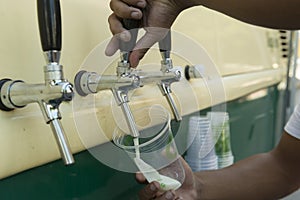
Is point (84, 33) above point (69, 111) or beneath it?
above

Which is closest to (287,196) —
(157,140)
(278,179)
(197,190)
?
(278,179)

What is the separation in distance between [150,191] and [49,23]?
34 centimetres

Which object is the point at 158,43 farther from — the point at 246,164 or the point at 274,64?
the point at 274,64

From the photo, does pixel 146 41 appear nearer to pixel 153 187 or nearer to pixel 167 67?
pixel 167 67

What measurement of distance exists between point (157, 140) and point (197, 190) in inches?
13.5

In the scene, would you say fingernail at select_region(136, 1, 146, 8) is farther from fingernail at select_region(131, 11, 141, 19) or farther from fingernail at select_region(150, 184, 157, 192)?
fingernail at select_region(150, 184, 157, 192)

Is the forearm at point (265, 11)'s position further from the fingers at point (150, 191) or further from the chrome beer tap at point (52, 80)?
the fingers at point (150, 191)

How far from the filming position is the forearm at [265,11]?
1.57ft

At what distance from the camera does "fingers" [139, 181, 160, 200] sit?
26.5 inches

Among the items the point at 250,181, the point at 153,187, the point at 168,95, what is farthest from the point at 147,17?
the point at 250,181

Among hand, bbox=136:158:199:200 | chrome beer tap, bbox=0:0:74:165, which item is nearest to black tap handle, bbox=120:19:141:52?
chrome beer tap, bbox=0:0:74:165

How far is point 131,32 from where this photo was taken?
1.94 ft

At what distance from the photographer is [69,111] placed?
63 centimetres

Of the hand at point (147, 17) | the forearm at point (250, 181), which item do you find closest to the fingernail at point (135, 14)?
the hand at point (147, 17)
